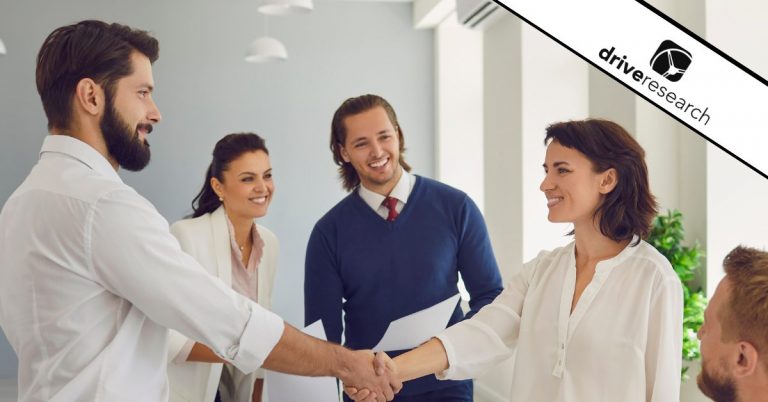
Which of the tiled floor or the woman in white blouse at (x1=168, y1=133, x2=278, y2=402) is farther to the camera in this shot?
the tiled floor

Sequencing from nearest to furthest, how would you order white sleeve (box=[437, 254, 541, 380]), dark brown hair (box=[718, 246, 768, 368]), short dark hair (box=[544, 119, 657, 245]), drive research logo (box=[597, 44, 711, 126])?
dark brown hair (box=[718, 246, 768, 368]), short dark hair (box=[544, 119, 657, 245]), white sleeve (box=[437, 254, 541, 380]), drive research logo (box=[597, 44, 711, 126])

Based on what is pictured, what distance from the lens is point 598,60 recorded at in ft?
9.27

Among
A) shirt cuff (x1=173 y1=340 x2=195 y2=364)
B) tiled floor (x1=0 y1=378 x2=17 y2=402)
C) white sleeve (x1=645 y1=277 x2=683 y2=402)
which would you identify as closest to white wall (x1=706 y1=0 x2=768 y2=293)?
Answer: white sleeve (x1=645 y1=277 x2=683 y2=402)

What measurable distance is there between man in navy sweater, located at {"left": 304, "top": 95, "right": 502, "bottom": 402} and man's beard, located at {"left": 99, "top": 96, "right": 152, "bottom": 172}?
1.01 metres

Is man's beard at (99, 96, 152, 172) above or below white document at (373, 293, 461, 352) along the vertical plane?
above

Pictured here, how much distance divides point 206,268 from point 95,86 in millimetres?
1295

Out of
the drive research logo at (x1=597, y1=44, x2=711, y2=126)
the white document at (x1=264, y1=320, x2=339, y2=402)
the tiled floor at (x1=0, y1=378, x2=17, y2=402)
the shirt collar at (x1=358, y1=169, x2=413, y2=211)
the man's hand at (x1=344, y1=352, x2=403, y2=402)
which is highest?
the drive research logo at (x1=597, y1=44, x2=711, y2=126)

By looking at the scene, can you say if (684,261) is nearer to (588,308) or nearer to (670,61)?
(670,61)

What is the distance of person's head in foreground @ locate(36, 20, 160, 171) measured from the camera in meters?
1.98

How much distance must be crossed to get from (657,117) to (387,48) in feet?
15.4

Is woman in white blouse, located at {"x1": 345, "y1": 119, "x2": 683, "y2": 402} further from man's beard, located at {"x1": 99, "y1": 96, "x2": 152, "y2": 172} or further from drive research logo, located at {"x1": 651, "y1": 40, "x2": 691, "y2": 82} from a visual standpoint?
man's beard, located at {"x1": 99, "y1": 96, "x2": 152, "y2": 172}

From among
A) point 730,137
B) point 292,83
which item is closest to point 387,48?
point 292,83

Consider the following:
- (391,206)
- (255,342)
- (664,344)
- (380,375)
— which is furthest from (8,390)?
(664,344)

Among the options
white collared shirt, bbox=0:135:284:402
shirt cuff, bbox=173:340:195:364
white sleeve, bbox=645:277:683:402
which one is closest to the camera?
white collared shirt, bbox=0:135:284:402
